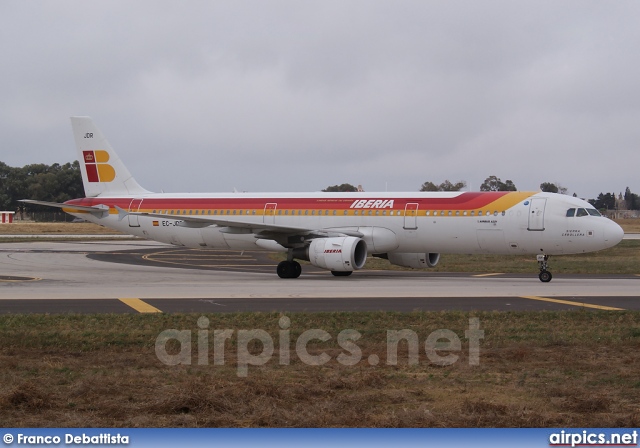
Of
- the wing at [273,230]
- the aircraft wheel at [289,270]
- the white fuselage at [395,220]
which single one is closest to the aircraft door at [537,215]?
the white fuselage at [395,220]

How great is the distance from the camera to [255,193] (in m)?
35.7

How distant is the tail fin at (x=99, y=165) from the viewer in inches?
1507

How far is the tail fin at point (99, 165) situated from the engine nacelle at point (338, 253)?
11222 millimetres

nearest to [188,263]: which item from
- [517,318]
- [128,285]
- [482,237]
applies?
[128,285]

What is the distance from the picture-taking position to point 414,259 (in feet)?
111

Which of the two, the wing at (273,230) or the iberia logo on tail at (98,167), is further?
the iberia logo on tail at (98,167)

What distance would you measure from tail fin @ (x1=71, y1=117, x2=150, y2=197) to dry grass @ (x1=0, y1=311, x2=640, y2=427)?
21.9m

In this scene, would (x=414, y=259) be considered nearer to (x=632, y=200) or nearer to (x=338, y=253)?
(x=338, y=253)

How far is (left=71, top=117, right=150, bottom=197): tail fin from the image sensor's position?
1507 inches

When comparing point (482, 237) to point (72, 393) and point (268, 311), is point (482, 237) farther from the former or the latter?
point (72, 393)

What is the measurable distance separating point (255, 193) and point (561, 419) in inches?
1074

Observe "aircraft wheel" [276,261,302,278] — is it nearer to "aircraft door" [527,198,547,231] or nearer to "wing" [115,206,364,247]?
"wing" [115,206,364,247]

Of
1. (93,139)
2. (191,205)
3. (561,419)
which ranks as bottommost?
(561,419)

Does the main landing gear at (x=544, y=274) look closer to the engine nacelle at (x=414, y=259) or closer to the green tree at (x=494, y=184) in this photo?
the engine nacelle at (x=414, y=259)
